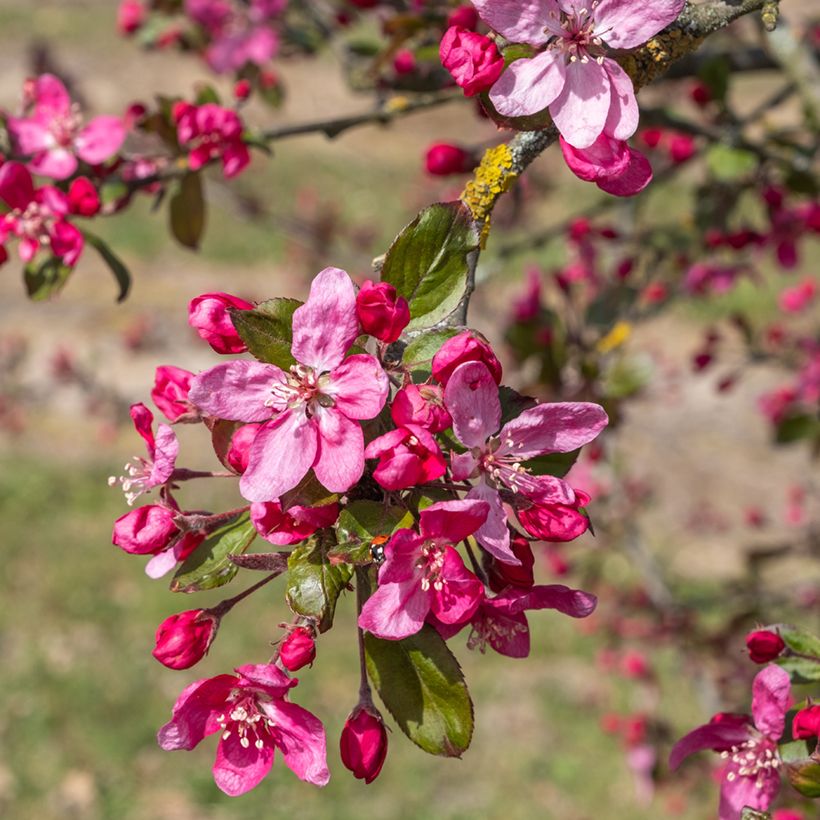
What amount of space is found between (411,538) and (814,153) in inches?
69.1

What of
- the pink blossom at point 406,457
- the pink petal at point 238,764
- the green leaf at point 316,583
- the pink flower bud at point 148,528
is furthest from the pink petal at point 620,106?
the pink petal at point 238,764

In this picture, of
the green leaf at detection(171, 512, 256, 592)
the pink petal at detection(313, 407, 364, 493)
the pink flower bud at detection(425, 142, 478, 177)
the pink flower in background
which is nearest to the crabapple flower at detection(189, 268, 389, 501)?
the pink petal at detection(313, 407, 364, 493)

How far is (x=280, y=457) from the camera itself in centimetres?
103

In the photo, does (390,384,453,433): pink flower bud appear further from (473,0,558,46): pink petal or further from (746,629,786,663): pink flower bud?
(746,629,786,663): pink flower bud

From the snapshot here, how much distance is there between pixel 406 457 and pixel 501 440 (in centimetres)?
16

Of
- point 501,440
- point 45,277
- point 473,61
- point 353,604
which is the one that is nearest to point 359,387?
point 501,440

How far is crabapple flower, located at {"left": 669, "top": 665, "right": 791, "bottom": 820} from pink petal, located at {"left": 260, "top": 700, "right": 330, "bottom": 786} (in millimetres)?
451

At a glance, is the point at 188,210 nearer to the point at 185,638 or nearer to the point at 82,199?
the point at 82,199

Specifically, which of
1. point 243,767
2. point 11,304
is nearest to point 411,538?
point 243,767

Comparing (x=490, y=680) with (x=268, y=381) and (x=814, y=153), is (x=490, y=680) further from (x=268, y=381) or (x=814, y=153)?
(x=268, y=381)

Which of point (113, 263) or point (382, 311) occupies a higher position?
point (382, 311)

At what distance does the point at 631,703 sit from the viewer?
608cm

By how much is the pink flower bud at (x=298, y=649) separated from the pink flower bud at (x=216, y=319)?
1.01ft

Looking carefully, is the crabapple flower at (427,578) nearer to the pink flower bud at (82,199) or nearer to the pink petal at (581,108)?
the pink petal at (581,108)
